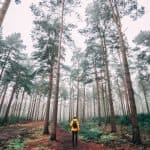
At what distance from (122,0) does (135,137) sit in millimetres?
11468

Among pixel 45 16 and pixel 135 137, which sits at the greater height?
pixel 45 16

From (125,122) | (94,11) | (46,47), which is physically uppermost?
(94,11)

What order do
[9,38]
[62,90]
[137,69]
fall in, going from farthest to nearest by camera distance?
1. [62,90]
2. [137,69]
3. [9,38]

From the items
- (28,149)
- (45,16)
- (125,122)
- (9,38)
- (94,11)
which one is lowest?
(28,149)

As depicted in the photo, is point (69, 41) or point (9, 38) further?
point (9, 38)

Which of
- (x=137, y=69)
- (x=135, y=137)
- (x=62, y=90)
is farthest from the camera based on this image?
(x=62, y=90)

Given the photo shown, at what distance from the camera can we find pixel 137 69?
31.5m

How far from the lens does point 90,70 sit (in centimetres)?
2578

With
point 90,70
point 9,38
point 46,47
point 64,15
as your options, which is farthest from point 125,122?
point 9,38

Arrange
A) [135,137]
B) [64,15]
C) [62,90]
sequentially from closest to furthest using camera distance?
1. [135,137]
2. [64,15]
3. [62,90]

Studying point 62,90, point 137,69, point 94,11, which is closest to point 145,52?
point 137,69

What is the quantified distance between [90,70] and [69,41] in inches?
346

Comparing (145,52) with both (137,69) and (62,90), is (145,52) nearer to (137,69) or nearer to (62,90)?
(137,69)

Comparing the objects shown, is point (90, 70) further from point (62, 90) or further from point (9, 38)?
point (62, 90)
